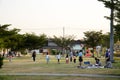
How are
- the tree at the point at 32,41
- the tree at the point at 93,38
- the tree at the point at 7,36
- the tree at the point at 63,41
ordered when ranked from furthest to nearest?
1. the tree at the point at 63,41
2. the tree at the point at 93,38
3. the tree at the point at 32,41
4. the tree at the point at 7,36

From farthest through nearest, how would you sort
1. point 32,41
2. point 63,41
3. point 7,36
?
point 63,41 → point 32,41 → point 7,36

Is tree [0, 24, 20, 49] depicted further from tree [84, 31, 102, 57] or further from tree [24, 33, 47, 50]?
tree [84, 31, 102, 57]

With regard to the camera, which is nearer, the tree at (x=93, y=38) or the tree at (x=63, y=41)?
the tree at (x=93, y=38)

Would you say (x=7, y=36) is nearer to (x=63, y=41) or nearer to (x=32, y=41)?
(x=32, y=41)

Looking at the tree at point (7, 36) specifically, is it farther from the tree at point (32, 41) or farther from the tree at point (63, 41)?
the tree at point (63, 41)

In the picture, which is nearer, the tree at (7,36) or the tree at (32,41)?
the tree at (7,36)

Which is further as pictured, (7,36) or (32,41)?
(32,41)

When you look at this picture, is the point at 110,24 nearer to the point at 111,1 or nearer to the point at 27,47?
the point at 111,1

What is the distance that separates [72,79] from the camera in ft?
72.5

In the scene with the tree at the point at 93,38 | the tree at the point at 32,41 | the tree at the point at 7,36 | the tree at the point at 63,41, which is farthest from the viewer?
the tree at the point at 63,41

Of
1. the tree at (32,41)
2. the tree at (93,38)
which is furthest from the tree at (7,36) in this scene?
the tree at (93,38)

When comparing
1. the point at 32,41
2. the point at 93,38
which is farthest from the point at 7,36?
the point at 93,38

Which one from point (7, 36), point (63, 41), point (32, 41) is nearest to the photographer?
point (7, 36)

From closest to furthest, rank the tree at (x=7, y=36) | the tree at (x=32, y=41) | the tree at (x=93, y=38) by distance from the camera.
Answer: the tree at (x=7, y=36)
the tree at (x=32, y=41)
the tree at (x=93, y=38)
